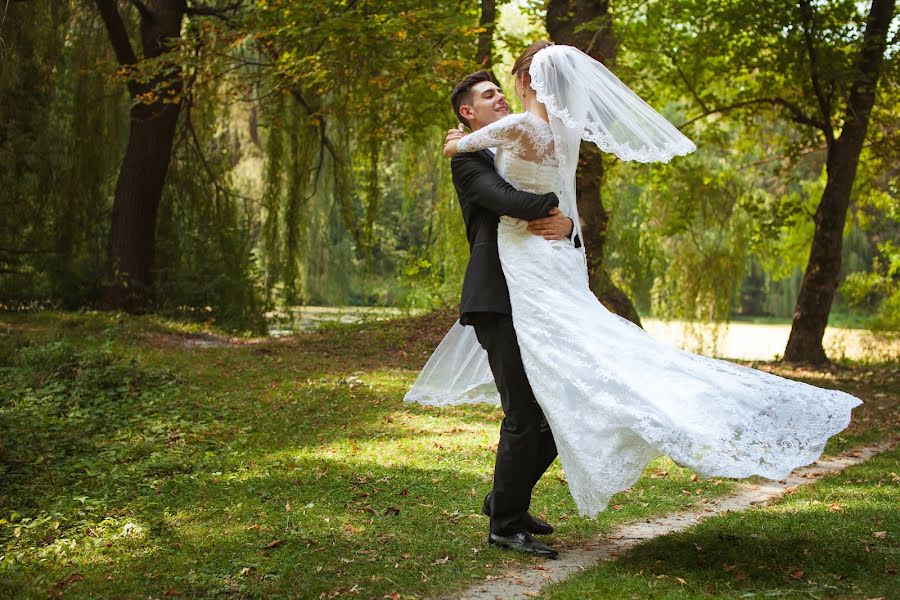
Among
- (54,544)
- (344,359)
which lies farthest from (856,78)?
(54,544)

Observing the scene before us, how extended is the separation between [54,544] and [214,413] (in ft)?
10.2

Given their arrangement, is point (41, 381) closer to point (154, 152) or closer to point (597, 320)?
point (597, 320)

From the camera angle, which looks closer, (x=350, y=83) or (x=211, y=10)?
(x=350, y=83)

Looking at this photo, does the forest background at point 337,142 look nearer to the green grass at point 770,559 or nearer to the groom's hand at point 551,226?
the groom's hand at point 551,226

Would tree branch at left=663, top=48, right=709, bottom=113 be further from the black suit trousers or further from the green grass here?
the black suit trousers

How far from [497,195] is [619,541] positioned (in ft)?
5.69

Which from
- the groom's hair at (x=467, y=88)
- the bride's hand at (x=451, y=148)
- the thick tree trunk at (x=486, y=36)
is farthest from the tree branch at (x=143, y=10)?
the bride's hand at (x=451, y=148)

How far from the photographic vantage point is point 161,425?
670 centimetres

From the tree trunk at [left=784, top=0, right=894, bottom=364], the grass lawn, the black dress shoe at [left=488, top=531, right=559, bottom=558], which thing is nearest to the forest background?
the tree trunk at [left=784, top=0, right=894, bottom=364]

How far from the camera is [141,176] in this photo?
1359cm

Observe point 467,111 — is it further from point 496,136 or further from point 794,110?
point 794,110

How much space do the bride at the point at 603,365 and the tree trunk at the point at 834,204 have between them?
8.59m

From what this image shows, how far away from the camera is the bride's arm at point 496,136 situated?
3.92 m

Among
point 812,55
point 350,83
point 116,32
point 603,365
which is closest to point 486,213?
point 603,365
